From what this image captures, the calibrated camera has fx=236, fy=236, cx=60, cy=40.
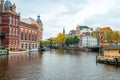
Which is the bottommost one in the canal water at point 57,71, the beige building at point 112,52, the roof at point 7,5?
the canal water at point 57,71

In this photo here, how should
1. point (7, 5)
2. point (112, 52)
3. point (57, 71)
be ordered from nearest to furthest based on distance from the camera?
1. point (57, 71)
2. point (112, 52)
3. point (7, 5)

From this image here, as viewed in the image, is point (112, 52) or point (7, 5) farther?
point (7, 5)

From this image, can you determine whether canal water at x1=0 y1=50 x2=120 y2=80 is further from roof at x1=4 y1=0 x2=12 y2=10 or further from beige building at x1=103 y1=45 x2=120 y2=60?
roof at x1=4 y1=0 x2=12 y2=10

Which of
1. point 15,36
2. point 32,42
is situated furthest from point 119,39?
point 15,36

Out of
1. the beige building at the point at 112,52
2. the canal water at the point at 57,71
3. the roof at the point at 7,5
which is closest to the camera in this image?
the canal water at the point at 57,71

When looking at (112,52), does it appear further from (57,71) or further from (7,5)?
(7,5)

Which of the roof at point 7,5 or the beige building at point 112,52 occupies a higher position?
the roof at point 7,5

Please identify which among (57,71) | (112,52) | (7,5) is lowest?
(57,71)

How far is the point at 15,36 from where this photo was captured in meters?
106

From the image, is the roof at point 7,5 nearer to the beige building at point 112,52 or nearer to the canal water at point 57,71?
the canal water at point 57,71

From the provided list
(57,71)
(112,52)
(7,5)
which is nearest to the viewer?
(57,71)

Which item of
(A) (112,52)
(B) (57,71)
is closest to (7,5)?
(A) (112,52)

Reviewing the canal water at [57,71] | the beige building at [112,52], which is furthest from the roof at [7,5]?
the beige building at [112,52]

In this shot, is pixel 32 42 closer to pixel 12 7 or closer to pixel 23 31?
pixel 23 31
